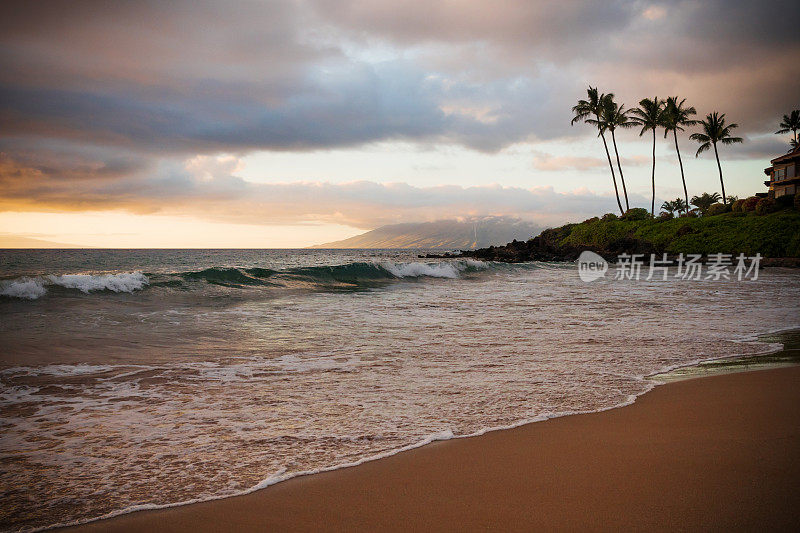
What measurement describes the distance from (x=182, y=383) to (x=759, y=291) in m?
18.4

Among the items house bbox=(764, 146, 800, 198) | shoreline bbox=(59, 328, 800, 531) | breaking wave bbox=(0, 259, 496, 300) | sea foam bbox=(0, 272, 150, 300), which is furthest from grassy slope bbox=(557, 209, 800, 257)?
sea foam bbox=(0, 272, 150, 300)

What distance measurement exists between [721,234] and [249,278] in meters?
40.7

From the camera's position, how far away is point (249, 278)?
20.7 m

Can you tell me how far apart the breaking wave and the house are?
3636cm

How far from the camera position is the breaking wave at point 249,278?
13.7 metres

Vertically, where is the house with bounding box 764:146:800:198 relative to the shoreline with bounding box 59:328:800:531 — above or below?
above

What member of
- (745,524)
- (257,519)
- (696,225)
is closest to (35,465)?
(257,519)

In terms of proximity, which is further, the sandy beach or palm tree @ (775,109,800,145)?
palm tree @ (775,109,800,145)

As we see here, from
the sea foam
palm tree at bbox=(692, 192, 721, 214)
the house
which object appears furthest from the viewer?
palm tree at bbox=(692, 192, 721, 214)

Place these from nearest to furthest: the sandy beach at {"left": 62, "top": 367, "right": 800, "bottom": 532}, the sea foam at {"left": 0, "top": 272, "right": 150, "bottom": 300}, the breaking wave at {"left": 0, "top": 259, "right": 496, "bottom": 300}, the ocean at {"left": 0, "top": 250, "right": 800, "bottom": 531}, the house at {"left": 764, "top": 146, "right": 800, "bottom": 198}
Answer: the sandy beach at {"left": 62, "top": 367, "right": 800, "bottom": 532} → the ocean at {"left": 0, "top": 250, "right": 800, "bottom": 531} → the sea foam at {"left": 0, "top": 272, "right": 150, "bottom": 300} → the breaking wave at {"left": 0, "top": 259, "right": 496, "bottom": 300} → the house at {"left": 764, "top": 146, "right": 800, "bottom": 198}

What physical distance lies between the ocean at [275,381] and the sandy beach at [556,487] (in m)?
0.20

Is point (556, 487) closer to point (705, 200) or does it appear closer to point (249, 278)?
point (249, 278)

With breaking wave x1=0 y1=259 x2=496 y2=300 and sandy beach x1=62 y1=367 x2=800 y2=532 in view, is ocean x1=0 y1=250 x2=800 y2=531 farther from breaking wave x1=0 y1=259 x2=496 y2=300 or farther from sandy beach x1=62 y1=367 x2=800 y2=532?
breaking wave x1=0 y1=259 x2=496 y2=300

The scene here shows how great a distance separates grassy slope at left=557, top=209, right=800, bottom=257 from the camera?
3650 centimetres
